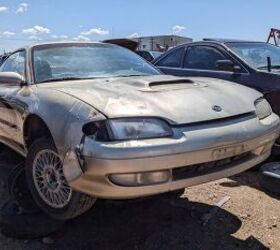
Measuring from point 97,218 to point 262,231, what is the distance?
4.20ft

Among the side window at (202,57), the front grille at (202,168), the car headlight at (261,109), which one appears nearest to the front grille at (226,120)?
the car headlight at (261,109)

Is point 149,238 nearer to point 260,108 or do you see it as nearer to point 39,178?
point 39,178

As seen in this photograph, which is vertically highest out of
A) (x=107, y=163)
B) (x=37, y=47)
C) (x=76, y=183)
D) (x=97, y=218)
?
(x=37, y=47)

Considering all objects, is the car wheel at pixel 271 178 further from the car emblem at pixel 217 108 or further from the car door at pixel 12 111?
the car door at pixel 12 111

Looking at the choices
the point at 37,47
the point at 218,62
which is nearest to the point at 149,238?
→ the point at 37,47

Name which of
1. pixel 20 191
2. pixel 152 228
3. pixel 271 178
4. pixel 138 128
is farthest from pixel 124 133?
pixel 271 178

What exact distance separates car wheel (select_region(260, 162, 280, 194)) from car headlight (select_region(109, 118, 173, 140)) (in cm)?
146

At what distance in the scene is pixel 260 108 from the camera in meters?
3.62

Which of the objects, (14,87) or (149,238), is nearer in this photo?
(149,238)

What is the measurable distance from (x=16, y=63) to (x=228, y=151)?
2.60 metres

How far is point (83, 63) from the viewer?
424cm

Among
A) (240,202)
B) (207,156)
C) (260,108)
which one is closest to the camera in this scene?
(207,156)

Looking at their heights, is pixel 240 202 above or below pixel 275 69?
below

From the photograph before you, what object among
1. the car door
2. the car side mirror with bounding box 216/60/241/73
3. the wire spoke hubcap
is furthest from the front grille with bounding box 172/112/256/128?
the car side mirror with bounding box 216/60/241/73
